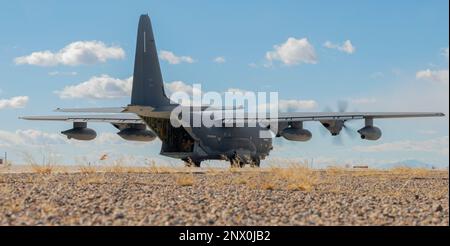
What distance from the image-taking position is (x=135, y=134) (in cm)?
3925

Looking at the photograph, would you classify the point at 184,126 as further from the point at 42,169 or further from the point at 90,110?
the point at 42,169

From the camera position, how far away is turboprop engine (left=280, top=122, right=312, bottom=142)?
118 ft

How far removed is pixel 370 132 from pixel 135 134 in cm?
1476

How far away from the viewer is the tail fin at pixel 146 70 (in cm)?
3095

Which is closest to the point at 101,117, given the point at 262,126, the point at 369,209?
the point at 262,126

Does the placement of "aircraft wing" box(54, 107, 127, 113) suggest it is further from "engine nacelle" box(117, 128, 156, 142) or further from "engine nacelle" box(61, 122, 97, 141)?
"engine nacelle" box(117, 128, 156, 142)

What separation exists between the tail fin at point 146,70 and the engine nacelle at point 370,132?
39.1 feet

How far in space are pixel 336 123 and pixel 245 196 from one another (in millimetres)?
24076

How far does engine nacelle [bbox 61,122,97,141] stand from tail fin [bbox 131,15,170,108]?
9262 mm

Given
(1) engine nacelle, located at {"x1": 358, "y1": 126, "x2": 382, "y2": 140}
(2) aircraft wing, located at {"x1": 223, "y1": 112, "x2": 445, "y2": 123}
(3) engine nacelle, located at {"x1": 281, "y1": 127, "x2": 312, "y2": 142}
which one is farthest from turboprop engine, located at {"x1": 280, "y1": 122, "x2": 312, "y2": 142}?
(1) engine nacelle, located at {"x1": 358, "y1": 126, "x2": 382, "y2": 140}
